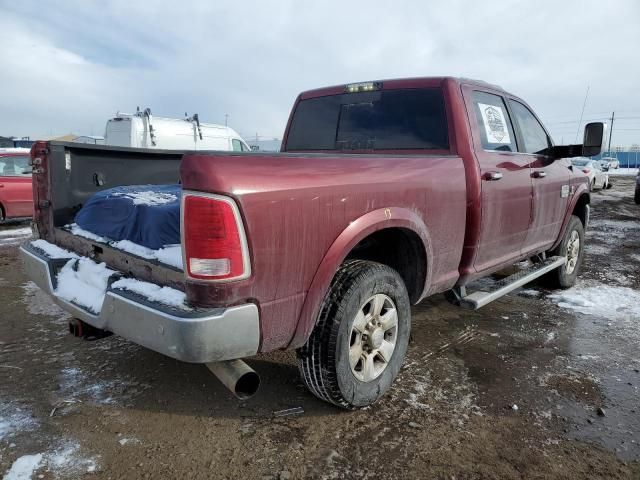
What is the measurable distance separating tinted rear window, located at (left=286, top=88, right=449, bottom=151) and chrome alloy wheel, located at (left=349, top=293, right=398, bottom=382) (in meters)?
1.34

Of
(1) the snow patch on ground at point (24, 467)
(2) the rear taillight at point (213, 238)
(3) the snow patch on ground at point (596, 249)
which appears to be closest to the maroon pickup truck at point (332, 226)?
(2) the rear taillight at point (213, 238)

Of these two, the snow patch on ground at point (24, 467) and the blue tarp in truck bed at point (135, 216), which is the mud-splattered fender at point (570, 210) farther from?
the snow patch on ground at point (24, 467)

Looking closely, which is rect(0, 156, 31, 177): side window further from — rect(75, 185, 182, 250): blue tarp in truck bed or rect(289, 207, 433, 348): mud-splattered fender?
rect(289, 207, 433, 348): mud-splattered fender

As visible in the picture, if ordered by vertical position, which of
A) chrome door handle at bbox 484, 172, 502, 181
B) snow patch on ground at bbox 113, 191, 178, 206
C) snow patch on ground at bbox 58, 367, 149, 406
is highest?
chrome door handle at bbox 484, 172, 502, 181

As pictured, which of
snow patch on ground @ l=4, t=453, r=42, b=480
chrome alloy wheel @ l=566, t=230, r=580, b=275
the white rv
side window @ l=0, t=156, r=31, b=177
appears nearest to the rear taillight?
snow patch on ground @ l=4, t=453, r=42, b=480

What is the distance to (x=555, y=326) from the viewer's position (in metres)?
4.23

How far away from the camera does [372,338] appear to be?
105 inches

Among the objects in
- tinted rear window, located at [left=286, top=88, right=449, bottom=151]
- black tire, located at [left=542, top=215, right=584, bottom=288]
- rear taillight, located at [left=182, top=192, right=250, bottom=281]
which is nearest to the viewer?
rear taillight, located at [left=182, top=192, right=250, bottom=281]

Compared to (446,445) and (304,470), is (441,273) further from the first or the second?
(304,470)

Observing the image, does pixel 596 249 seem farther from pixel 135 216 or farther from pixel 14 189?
pixel 14 189

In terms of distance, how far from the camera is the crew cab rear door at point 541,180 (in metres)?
4.17

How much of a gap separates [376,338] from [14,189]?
9547 millimetres

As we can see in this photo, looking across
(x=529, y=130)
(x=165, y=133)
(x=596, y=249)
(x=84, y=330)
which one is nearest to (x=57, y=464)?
(x=84, y=330)

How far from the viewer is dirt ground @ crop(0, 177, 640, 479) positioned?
2.27 m
